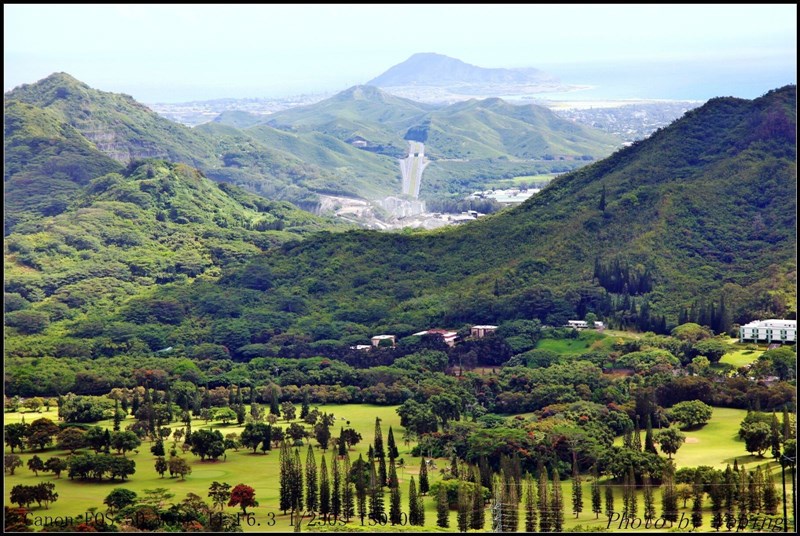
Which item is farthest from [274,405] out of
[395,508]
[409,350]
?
[395,508]

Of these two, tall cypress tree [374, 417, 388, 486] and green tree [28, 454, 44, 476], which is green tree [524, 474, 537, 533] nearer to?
tall cypress tree [374, 417, 388, 486]

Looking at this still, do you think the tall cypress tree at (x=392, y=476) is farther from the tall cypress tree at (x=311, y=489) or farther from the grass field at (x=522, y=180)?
the grass field at (x=522, y=180)

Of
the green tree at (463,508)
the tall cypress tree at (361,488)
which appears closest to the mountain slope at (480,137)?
the tall cypress tree at (361,488)

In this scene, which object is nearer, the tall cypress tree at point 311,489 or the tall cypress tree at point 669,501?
the tall cypress tree at point 669,501

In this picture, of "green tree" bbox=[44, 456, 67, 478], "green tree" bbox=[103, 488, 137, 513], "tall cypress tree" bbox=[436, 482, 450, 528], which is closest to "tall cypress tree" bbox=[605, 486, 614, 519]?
"tall cypress tree" bbox=[436, 482, 450, 528]

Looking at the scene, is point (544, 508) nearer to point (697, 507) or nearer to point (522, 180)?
point (697, 507)

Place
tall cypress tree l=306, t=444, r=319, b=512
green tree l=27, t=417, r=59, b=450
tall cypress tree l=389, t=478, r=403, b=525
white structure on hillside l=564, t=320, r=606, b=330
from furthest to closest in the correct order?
white structure on hillside l=564, t=320, r=606, b=330, green tree l=27, t=417, r=59, b=450, tall cypress tree l=306, t=444, r=319, b=512, tall cypress tree l=389, t=478, r=403, b=525
